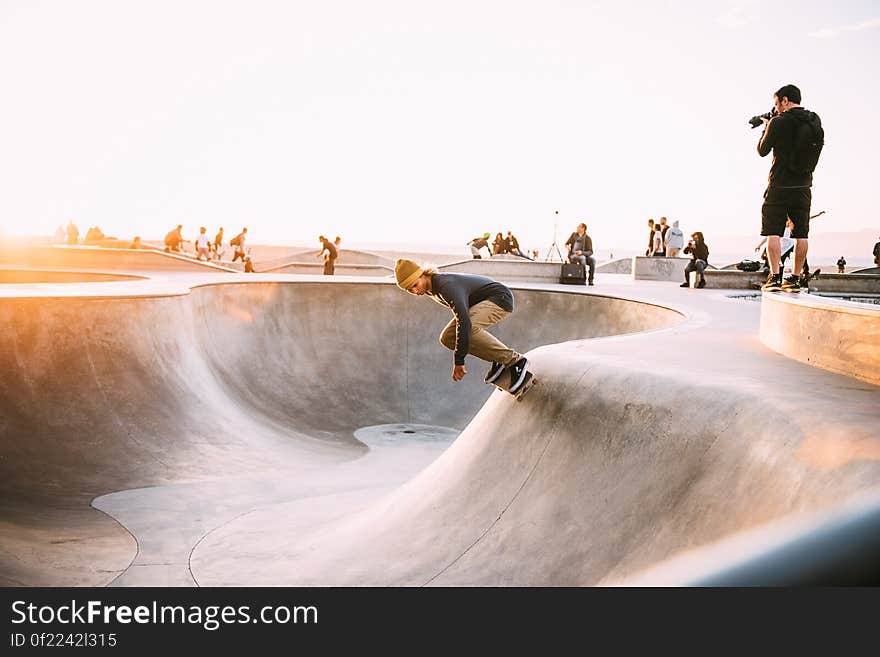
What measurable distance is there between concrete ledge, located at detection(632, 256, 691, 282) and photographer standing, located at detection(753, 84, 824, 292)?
19433mm

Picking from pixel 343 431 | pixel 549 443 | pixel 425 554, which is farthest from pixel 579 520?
pixel 343 431

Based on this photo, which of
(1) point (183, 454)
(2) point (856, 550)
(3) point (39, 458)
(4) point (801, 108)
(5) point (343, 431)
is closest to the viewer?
(2) point (856, 550)

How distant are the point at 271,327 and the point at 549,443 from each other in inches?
403

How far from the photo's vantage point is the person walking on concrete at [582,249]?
20875 mm

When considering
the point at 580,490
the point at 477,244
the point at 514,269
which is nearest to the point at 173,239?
the point at 477,244

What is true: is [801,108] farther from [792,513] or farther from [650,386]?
[792,513]

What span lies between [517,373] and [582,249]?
16506 millimetres

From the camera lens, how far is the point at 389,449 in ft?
37.0

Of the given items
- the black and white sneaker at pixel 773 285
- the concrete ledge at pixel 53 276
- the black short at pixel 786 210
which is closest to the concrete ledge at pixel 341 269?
the concrete ledge at pixel 53 276

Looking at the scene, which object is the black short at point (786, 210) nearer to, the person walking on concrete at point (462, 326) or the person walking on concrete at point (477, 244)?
the person walking on concrete at point (462, 326)

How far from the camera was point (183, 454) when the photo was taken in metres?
8.88

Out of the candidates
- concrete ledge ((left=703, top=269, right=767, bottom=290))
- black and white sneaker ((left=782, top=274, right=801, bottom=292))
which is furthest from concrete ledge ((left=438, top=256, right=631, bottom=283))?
black and white sneaker ((left=782, top=274, right=801, bottom=292))

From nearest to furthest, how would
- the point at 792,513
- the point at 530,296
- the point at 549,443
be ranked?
the point at 792,513
the point at 549,443
the point at 530,296

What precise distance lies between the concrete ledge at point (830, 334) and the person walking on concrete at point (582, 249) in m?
15.0
